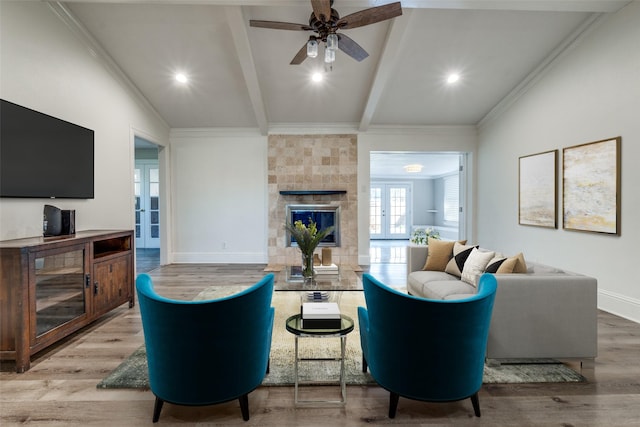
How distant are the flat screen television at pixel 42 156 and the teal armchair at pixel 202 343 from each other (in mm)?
2183

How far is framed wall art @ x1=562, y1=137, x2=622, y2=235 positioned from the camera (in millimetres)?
3439

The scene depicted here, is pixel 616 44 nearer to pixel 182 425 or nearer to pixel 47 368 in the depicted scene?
pixel 182 425

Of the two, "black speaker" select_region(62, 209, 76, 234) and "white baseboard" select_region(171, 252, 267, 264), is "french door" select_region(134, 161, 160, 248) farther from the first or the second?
"black speaker" select_region(62, 209, 76, 234)

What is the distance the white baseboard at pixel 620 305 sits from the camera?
10.6 ft

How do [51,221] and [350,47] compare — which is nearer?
[51,221]

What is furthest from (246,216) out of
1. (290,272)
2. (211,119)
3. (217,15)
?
(217,15)

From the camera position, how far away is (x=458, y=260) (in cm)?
333

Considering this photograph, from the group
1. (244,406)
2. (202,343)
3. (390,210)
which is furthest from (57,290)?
(390,210)

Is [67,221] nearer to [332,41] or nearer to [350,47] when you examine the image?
[332,41]

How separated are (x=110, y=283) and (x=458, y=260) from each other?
3.59 m

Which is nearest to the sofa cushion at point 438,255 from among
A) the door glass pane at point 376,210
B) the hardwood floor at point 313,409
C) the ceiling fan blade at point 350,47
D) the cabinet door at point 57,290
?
the hardwood floor at point 313,409

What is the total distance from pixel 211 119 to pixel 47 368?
4.62 m

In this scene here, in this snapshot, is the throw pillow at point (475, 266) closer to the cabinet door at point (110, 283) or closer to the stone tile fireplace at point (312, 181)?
the stone tile fireplace at point (312, 181)

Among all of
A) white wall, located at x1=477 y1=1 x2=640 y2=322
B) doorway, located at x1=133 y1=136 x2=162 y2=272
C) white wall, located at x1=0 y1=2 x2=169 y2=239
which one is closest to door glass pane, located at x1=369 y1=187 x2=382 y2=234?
white wall, located at x1=477 y1=1 x2=640 y2=322
